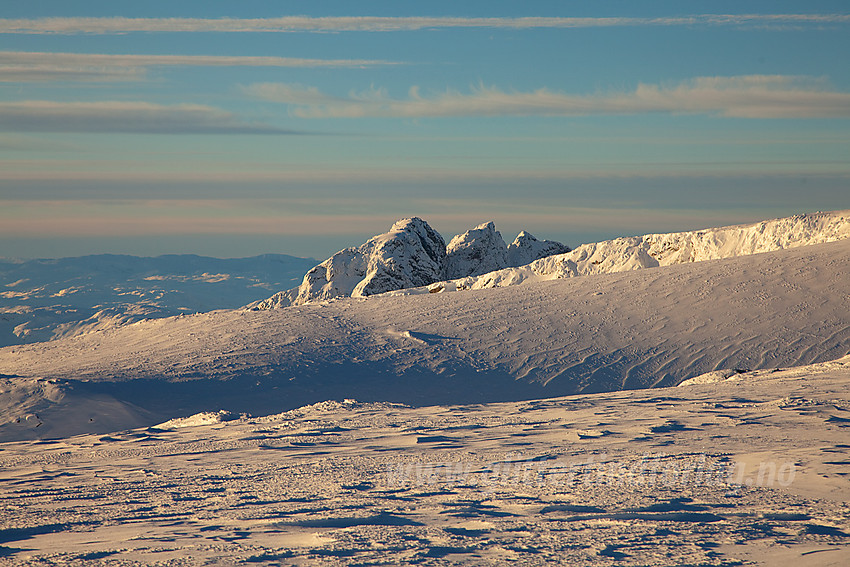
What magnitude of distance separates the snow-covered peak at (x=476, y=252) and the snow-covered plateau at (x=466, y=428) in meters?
23.2

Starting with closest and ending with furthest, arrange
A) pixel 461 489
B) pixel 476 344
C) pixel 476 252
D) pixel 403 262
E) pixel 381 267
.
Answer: pixel 461 489
pixel 476 344
pixel 381 267
pixel 403 262
pixel 476 252

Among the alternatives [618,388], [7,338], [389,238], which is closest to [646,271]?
[618,388]

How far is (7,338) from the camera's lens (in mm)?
173750

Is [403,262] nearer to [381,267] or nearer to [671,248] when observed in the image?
[381,267]

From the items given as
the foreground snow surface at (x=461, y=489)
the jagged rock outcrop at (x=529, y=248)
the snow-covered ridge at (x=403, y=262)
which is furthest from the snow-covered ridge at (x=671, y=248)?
the jagged rock outcrop at (x=529, y=248)

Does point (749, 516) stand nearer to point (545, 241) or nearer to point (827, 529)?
point (827, 529)

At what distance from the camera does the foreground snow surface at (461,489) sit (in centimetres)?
529

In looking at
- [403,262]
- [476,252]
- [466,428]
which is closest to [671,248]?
[403,262]

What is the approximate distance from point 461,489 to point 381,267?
35.0 m

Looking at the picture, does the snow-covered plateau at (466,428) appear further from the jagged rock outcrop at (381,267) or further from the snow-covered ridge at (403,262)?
the snow-covered ridge at (403,262)

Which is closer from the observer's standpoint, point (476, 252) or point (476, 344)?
point (476, 344)

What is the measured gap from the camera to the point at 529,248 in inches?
2181

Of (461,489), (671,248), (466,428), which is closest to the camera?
(461,489)

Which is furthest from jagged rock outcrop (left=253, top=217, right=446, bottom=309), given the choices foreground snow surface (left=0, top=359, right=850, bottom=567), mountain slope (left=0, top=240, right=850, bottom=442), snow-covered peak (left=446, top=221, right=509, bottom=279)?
foreground snow surface (left=0, top=359, right=850, bottom=567)
